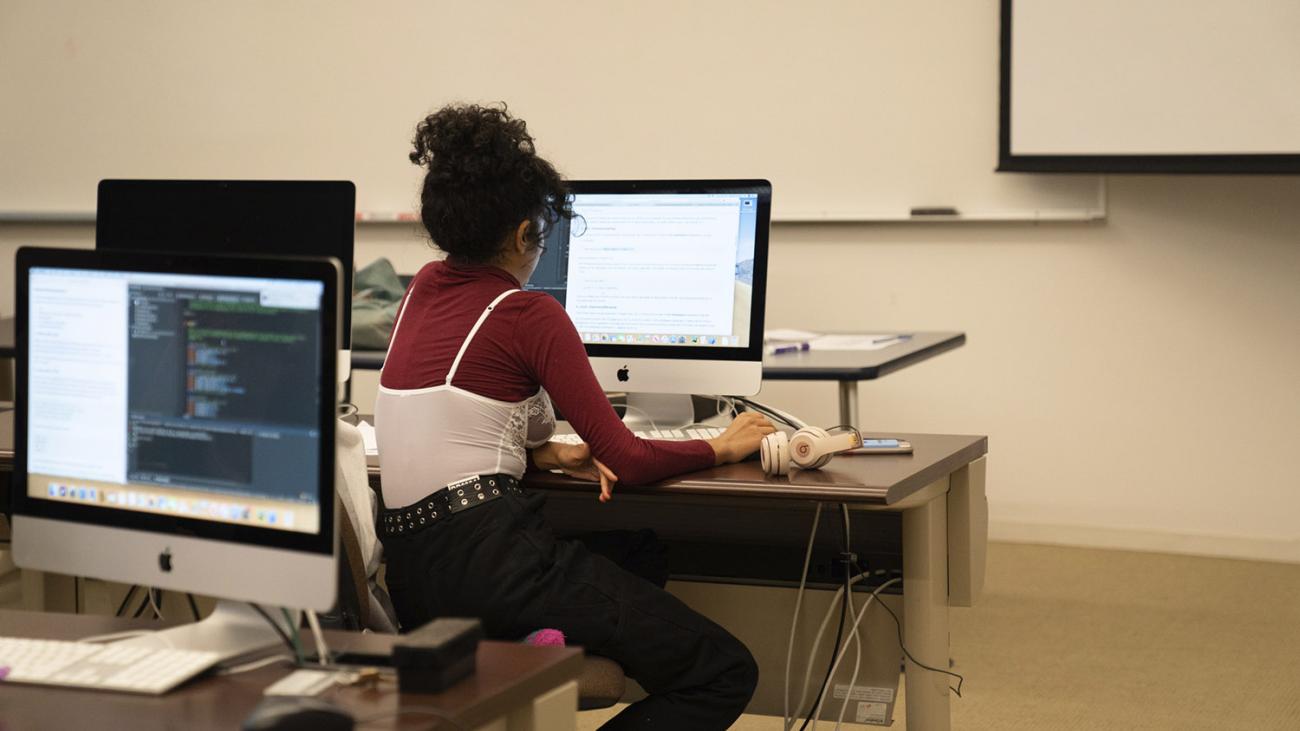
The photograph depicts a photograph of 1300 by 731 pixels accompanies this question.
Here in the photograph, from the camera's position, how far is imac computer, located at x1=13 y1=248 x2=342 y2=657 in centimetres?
140

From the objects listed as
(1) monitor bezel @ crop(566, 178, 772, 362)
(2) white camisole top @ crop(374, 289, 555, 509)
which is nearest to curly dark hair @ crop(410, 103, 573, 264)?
(2) white camisole top @ crop(374, 289, 555, 509)

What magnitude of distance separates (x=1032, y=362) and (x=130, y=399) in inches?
138

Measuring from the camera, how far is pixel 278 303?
55.5 inches

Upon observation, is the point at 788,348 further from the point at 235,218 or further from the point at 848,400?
the point at 235,218

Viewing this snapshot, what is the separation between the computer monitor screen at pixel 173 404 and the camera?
140cm

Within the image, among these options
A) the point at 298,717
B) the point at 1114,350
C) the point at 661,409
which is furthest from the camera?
the point at 1114,350

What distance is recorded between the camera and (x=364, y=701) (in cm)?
129

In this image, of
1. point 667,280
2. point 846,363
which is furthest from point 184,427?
point 846,363

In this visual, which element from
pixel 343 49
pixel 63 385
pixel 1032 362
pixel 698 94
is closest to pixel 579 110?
pixel 698 94

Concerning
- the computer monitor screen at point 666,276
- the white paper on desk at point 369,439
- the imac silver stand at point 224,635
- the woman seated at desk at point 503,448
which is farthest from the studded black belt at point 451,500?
the computer monitor screen at point 666,276

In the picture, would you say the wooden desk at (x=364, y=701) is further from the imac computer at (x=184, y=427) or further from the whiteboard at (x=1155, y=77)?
the whiteboard at (x=1155, y=77)

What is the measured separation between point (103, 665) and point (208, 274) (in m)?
0.40

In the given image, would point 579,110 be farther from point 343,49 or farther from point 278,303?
point 278,303

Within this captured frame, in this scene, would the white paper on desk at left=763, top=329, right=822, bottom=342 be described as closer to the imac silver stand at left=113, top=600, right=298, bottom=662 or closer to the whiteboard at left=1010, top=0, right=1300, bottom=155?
the whiteboard at left=1010, top=0, right=1300, bottom=155
